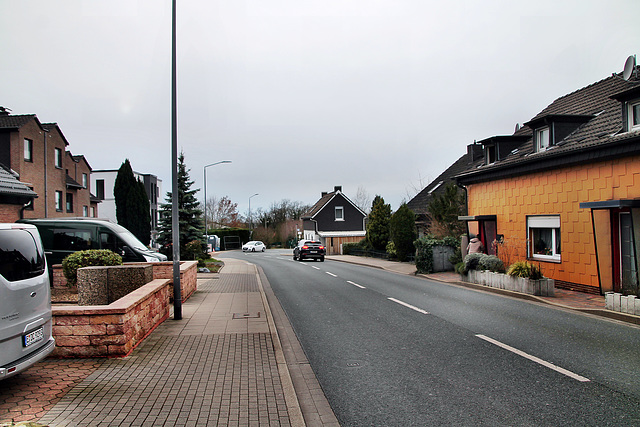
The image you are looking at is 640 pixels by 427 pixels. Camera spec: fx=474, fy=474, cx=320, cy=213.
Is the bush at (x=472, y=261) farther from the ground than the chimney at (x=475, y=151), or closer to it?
closer to it

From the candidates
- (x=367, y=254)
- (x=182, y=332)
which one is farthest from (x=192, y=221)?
(x=182, y=332)

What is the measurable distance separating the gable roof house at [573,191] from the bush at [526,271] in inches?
59.1

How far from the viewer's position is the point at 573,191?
14320 millimetres

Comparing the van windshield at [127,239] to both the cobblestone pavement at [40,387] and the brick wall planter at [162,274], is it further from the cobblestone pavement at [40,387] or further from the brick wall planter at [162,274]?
the cobblestone pavement at [40,387]

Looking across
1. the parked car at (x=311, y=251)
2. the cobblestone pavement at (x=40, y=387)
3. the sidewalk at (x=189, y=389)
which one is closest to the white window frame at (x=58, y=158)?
the parked car at (x=311, y=251)

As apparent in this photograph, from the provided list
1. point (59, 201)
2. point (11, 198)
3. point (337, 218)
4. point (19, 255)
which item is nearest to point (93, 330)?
point (19, 255)

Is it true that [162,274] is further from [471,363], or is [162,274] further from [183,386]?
[471,363]

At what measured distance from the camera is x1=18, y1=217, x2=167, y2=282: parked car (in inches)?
614

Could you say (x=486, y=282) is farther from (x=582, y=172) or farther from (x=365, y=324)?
(x=365, y=324)

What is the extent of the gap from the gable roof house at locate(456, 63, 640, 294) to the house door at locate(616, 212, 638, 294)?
0.03 meters

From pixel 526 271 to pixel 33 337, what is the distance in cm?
1245

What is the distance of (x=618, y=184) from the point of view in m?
12.5

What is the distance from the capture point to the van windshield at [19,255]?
16.3ft

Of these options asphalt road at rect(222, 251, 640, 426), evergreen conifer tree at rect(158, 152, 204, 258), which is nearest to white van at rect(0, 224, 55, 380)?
asphalt road at rect(222, 251, 640, 426)
